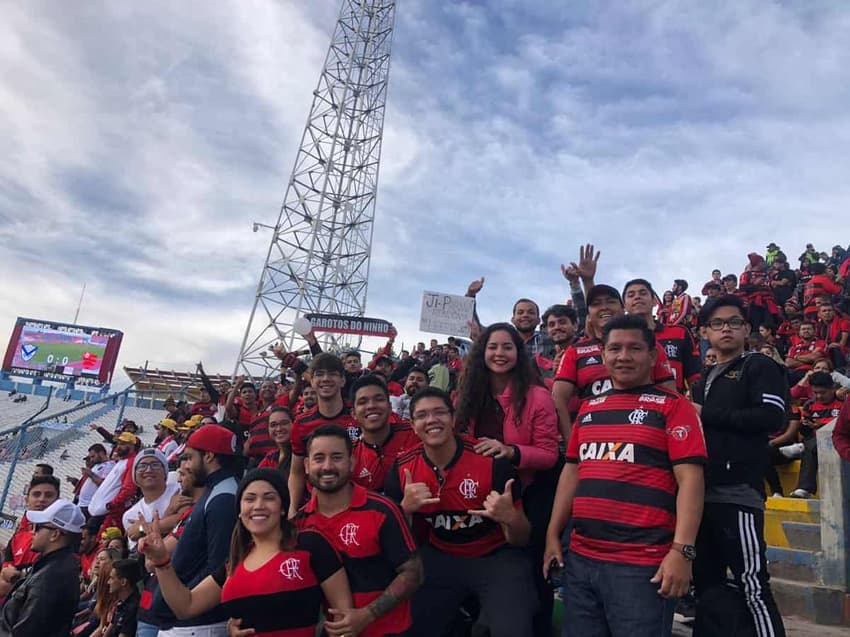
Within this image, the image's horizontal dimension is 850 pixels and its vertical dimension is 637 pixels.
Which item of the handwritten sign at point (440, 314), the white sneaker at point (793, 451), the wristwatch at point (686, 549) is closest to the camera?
the wristwatch at point (686, 549)

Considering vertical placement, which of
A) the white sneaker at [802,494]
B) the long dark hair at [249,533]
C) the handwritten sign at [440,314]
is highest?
the handwritten sign at [440,314]

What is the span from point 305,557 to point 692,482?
1.85 m

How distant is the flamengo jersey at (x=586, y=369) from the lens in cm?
356

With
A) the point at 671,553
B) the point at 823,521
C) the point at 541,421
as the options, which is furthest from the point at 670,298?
the point at 671,553

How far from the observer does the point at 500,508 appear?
2.94 meters

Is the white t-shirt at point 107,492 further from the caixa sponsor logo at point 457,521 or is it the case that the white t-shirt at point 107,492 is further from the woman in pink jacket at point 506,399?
the caixa sponsor logo at point 457,521

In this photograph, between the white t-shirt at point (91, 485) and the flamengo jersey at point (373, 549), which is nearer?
the flamengo jersey at point (373, 549)

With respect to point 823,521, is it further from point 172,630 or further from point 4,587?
point 4,587

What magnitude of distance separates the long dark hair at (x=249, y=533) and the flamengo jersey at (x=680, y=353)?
2.60m

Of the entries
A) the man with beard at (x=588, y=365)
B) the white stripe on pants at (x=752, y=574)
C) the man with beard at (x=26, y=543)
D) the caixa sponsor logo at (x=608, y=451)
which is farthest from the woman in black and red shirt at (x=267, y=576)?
the man with beard at (x=26, y=543)

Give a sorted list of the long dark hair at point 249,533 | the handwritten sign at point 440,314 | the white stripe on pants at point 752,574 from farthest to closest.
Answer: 1. the handwritten sign at point 440,314
2. the long dark hair at point 249,533
3. the white stripe on pants at point 752,574

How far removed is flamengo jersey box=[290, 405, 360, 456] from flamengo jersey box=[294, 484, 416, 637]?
1680mm

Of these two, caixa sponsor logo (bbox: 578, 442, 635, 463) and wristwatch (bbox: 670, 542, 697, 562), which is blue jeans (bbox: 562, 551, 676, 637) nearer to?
wristwatch (bbox: 670, 542, 697, 562)

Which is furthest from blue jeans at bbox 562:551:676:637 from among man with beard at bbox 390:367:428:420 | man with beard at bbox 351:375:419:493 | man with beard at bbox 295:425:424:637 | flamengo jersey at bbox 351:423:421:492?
man with beard at bbox 390:367:428:420
